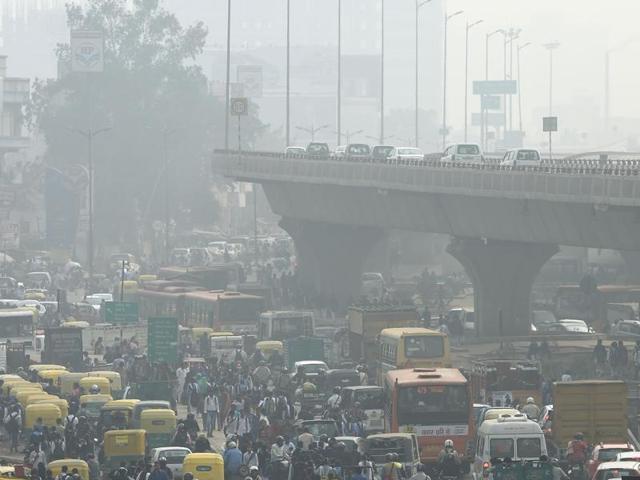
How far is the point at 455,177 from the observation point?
235ft

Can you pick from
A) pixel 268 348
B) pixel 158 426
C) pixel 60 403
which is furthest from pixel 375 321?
pixel 158 426

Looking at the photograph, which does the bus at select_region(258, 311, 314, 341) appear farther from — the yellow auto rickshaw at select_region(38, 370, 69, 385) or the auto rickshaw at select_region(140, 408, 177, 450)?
the auto rickshaw at select_region(140, 408, 177, 450)

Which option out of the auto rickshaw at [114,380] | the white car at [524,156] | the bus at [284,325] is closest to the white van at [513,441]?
the auto rickshaw at [114,380]

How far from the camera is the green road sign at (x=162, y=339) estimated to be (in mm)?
54438

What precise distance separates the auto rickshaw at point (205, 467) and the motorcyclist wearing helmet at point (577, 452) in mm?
5892

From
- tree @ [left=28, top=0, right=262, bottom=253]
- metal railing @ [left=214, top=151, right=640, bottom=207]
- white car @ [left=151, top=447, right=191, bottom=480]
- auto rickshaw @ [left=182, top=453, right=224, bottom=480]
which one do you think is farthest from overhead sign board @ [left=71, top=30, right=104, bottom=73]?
auto rickshaw @ [left=182, top=453, right=224, bottom=480]

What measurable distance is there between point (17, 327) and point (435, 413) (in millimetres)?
30189

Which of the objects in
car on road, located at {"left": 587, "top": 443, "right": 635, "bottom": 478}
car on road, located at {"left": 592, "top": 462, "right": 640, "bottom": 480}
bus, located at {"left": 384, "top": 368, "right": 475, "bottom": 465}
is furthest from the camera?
bus, located at {"left": 384, "top": 368, "right": 475, "bottom": 465}

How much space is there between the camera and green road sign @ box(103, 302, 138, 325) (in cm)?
6731

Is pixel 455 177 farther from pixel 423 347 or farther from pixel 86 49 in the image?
pixel 86 49

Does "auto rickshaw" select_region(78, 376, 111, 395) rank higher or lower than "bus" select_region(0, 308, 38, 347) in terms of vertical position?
lower

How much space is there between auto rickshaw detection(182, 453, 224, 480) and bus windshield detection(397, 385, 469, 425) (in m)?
6.35

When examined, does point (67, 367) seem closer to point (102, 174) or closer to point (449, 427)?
point (449, 427)

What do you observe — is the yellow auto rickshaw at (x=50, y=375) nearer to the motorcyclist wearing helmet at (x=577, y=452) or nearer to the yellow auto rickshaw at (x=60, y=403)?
the yellow auto rickshaw at (x=60, y=403)
